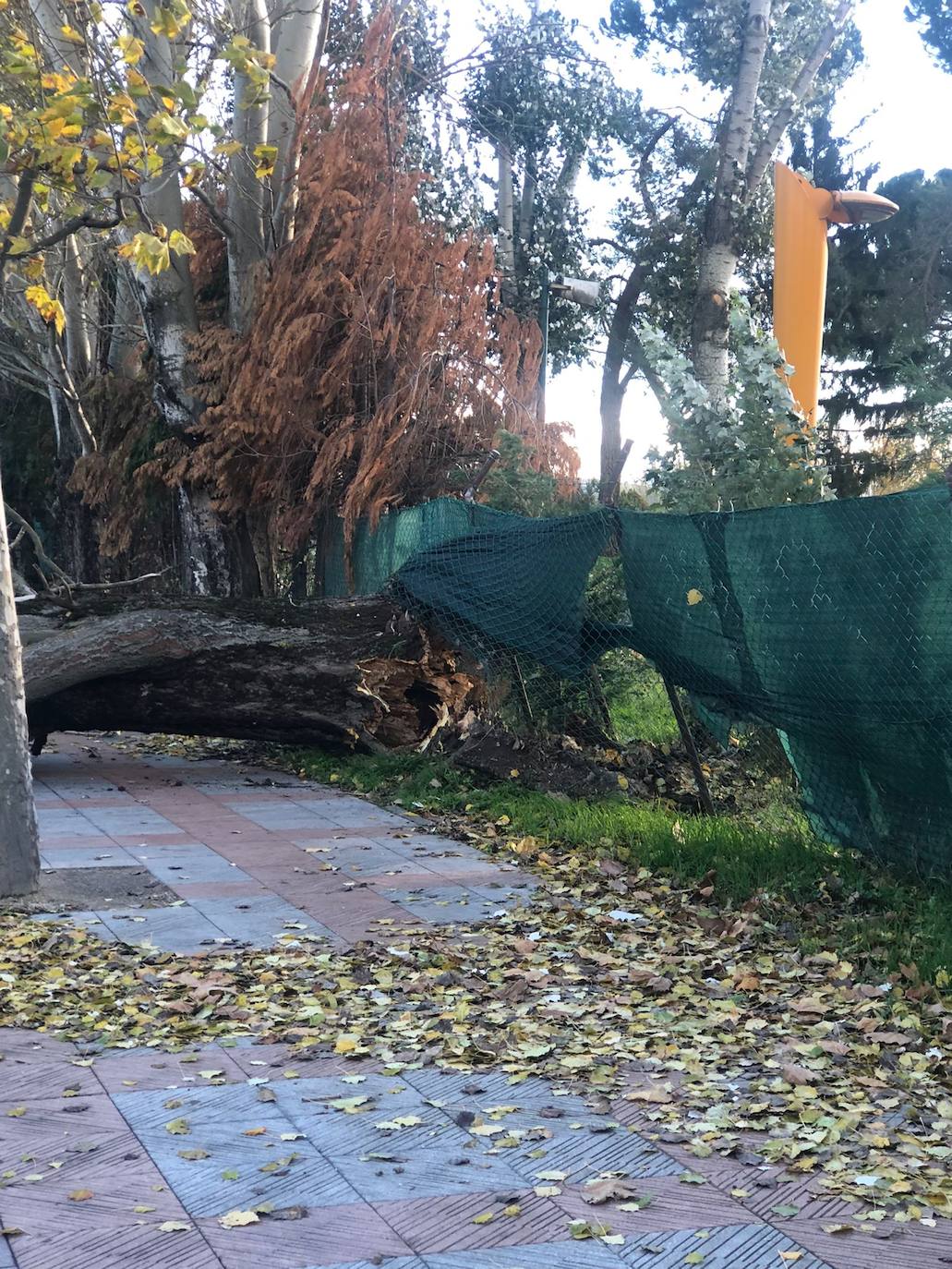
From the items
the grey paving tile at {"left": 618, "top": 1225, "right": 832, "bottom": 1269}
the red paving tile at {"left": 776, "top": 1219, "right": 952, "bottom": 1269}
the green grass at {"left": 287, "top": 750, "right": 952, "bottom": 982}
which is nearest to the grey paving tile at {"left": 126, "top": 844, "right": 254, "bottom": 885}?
the green grass at {"left": 287, "top": 750, "right": 952, "bottom": 982}

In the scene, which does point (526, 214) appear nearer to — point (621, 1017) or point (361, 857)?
point (361, 857)

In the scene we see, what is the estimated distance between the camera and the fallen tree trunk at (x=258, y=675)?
994cm

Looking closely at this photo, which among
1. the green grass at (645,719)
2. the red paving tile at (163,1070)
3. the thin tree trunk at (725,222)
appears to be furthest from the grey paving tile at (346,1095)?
the thin tree trunk at (725,222)

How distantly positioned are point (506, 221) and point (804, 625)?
2061 centimetres

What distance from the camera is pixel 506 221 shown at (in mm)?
25266

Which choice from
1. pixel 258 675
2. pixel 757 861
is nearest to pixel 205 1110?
pixel 757 861

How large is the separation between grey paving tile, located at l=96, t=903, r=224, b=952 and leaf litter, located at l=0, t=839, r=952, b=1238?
0.53 feet

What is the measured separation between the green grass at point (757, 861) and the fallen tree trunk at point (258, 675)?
899 millimetres

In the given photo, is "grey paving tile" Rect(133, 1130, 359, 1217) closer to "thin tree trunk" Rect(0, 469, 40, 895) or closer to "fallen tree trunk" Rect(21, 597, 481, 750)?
"thin tree trunk" Rect(0, 469, 40, 895)

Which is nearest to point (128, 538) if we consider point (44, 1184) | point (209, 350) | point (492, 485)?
point (209, 350)

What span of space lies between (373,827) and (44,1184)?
16.4ft

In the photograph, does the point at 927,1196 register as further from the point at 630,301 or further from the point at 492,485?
the point at 630,301

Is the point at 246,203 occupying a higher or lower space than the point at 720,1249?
higher

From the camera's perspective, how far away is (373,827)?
8.34 m
